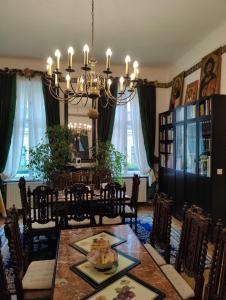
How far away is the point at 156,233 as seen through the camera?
2.51m

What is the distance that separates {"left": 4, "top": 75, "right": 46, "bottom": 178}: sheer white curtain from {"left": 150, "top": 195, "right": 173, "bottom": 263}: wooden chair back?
3746 mm

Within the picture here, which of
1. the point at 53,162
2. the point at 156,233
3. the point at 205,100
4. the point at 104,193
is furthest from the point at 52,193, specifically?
the point at 205,100

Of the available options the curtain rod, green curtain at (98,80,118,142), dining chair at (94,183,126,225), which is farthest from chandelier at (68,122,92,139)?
dining chair at (94,183,126,225)

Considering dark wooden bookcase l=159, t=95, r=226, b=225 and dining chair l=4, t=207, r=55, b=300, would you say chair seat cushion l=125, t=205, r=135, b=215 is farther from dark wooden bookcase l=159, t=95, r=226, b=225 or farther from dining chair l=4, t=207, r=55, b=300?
dining chair l=4, t=207, r=55, b=300

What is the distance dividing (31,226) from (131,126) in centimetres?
353

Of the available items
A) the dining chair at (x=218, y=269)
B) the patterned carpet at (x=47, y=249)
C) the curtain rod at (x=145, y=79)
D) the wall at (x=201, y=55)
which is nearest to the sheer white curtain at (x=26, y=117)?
the curtain rod at (x=145, y=79)

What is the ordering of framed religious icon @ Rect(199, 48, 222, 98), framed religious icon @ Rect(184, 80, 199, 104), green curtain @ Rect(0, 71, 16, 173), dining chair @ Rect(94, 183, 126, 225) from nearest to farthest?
dining chair @ Rect(94, 183, 126, 225) → framed religious icon @ Rect(199, 48, 222, 98) → framed religious icon @ Rect(184, 80, 199, 104) → green curtain @ Rect(0, 71, 16, 173)

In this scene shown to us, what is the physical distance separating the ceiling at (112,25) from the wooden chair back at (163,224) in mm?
2576

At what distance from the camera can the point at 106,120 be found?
18.7ft

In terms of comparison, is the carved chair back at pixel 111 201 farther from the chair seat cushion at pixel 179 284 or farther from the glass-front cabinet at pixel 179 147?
the glass-front cabinet at pixel 179 147

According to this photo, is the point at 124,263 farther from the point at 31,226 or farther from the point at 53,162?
the point at 53,162

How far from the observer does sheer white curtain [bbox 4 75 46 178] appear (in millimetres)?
5426

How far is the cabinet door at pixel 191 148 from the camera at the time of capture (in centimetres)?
436

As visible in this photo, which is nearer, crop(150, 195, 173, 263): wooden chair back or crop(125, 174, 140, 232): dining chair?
crop(150, 195, 173, 263): wooden chair back
